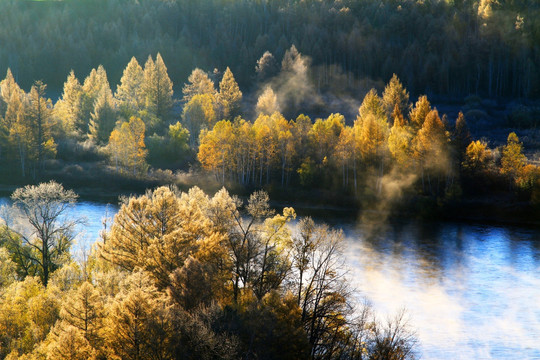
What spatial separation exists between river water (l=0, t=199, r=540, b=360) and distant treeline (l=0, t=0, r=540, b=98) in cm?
6534

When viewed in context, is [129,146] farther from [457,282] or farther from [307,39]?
[307,39]

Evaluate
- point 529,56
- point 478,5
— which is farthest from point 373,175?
point 478,5

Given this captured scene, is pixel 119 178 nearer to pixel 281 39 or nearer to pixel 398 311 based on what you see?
pixel 398 311

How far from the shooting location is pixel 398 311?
4503 centimetres

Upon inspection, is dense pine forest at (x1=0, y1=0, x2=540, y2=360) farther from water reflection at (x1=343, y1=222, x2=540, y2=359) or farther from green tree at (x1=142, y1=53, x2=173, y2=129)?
water reflection at (x1=343, y1=222, x2=540, y2=359)

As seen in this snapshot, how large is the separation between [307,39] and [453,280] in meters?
98.7

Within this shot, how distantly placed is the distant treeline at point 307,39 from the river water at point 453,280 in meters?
65.3

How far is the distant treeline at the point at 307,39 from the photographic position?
131 metres

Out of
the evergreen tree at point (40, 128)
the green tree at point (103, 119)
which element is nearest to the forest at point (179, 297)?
the evergreen tree at point (40, 128)

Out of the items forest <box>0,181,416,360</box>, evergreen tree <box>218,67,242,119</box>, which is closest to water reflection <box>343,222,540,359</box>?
forest <box>0,181,416,360</box>

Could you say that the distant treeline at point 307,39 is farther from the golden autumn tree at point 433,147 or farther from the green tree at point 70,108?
the golden autumn tree at point 433,147

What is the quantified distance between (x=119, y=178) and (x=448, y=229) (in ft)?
158

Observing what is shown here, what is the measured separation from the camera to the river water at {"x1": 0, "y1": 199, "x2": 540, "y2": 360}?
41688 mm

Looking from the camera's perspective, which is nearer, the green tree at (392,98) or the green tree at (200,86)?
the green tree at (392,98)
